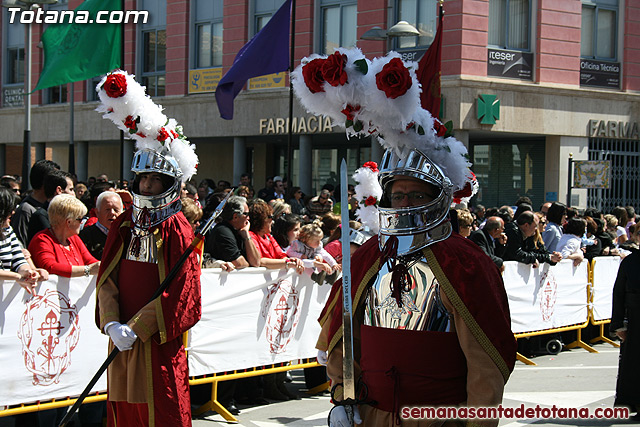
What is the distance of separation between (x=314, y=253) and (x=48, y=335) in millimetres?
2897

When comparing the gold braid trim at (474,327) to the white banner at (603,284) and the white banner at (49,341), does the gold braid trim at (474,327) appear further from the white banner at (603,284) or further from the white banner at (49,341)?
the white banner at (603,284)

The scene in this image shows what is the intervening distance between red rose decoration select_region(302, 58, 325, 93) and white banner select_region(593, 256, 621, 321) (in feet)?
27.1

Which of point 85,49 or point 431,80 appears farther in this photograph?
point 85,49

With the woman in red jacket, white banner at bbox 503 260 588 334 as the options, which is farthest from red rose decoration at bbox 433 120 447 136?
white banner at bbox 503 260 588 334

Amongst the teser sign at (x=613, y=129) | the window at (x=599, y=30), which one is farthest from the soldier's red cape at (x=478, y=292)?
the window at (x=599, y=30)

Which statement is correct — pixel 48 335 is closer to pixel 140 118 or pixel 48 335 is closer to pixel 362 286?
pixel 140 118

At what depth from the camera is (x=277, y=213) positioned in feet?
30.6

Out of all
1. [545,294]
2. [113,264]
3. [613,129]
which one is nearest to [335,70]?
[113,264]

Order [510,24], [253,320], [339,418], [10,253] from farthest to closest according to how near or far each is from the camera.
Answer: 1. [510,24]
2. [253,320]
3. [10,253]
4. [339,418]

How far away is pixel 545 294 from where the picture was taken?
10055 millimetres

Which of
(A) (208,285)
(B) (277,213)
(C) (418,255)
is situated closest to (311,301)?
(A) (208,285)

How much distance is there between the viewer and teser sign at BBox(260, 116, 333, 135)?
21.2 meters

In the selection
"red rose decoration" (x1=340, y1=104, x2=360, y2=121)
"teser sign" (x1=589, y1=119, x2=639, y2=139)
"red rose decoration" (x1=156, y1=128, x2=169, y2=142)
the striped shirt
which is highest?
"teser sign" (x1=589, y1=119, x2=639, y2=139)

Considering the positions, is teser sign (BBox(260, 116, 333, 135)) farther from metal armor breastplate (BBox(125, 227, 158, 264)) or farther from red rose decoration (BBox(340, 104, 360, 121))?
red rose decoration (BBox(340, 104, 360, 121))
